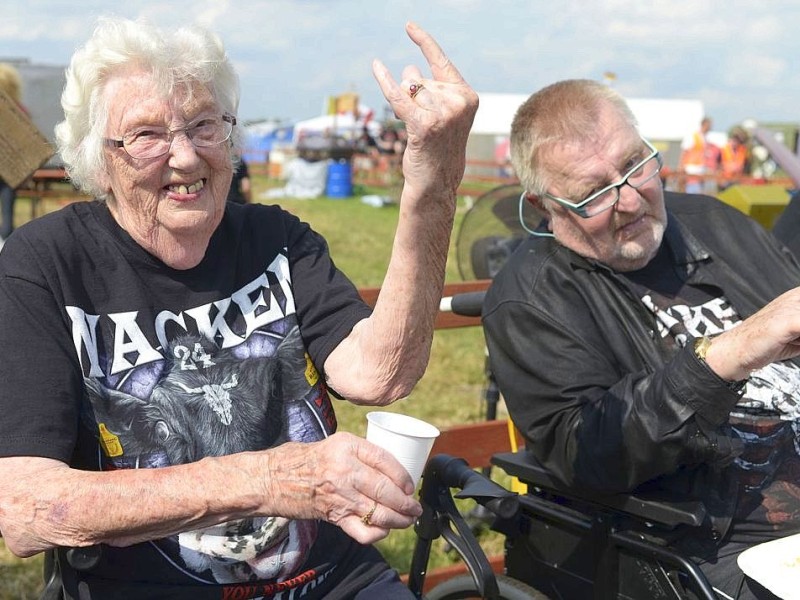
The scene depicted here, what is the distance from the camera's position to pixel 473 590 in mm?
2521

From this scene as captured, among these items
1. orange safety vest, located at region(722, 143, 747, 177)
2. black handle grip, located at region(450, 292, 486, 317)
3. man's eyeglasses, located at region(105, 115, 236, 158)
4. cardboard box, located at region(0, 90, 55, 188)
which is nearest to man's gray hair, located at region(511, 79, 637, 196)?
black handle grip, located at region(450, 292, 486, 317)

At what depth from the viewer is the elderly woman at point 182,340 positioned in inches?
63.5

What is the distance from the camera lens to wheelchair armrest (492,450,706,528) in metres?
2.14

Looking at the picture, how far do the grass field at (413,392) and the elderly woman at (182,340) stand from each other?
1.80 meters

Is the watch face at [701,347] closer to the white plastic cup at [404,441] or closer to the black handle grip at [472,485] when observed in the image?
the black handle grip at [472,485]

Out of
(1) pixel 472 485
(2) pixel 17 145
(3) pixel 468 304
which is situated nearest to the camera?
(1) pixel 472 485

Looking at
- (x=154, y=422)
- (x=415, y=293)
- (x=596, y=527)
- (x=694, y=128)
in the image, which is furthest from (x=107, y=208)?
(x=694, y=128)

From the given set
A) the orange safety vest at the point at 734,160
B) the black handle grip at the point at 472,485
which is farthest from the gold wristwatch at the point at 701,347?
the orange safety vest at the point at 734,160

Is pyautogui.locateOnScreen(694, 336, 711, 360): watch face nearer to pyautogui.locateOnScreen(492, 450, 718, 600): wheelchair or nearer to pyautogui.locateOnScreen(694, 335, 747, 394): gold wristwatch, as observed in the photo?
pyautogui.locateOnScreen(694, 335, 747, 394): gold wristwatch

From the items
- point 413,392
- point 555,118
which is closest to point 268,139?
point 413,392

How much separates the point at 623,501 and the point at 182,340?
3.59 feet

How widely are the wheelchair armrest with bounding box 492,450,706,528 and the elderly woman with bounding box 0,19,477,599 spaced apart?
577 mm

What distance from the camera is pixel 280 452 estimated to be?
157cm

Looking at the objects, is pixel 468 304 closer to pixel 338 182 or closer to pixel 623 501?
pixel 623 501
